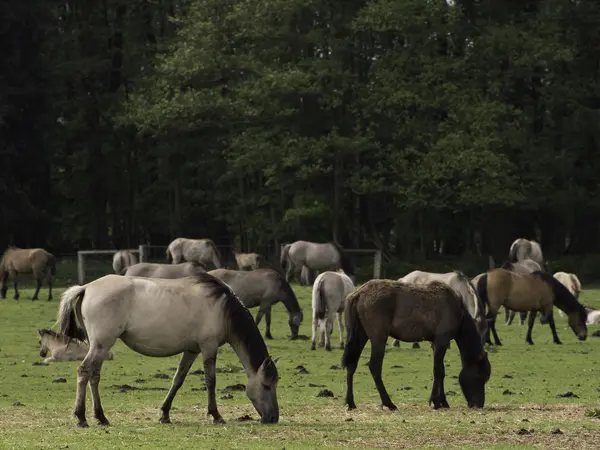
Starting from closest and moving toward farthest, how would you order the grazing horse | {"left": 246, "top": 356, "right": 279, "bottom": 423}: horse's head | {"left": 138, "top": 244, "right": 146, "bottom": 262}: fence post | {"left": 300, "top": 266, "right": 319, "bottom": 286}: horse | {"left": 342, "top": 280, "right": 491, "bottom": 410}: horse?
the grazing horse → {"left": 246, "top": 356, "right": 279, "bottom": 423}: horse's head → {"left": 342, "top": 280, "right": 491, "bottom": 410}: horse → {"left": 300, "top": 266, "right": 319, "bottom": 286}: horse → {"left": 138, "top": 244, "right": 146, "bottom": 262}: fence post

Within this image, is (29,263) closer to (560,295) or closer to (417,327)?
(560,295)

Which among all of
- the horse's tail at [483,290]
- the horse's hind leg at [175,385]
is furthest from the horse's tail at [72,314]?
the horse's tail at [483,290]

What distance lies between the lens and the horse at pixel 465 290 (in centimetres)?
2664

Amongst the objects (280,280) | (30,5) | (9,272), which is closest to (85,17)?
(30,5)

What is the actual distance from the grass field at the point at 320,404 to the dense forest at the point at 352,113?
24.2 meters

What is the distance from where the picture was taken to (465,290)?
2786 centimetres

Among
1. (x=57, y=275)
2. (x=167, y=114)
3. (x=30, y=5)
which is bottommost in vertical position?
(x=57, y=275)

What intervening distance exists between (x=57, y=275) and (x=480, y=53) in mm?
19247

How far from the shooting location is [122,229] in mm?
65688

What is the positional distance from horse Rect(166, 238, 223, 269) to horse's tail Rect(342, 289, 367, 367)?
1119 inches

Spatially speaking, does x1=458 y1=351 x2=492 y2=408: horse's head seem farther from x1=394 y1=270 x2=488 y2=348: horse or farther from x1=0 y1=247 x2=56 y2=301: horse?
x1=0 y1=247 x2=56 y2=301: horse

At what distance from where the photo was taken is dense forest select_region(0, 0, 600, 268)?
53031 millimetres

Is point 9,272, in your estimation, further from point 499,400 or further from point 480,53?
point 499,400

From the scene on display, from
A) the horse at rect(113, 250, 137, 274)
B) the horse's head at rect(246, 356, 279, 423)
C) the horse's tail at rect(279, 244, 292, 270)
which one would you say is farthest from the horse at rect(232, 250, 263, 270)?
the horse's head at rect(246, 356, 279, 423)
